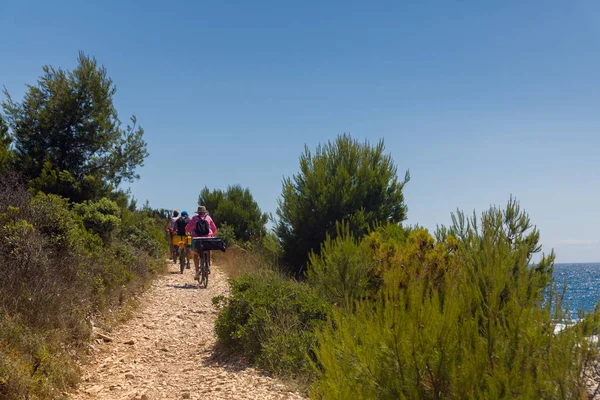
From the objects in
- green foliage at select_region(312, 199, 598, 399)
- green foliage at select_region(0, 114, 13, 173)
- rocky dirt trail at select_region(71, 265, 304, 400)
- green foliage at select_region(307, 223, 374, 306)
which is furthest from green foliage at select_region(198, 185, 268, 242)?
green foliage at select_region(312, 199, 598, 399)

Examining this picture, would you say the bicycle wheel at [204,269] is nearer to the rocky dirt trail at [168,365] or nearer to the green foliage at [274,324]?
the rocky dirt trail at [168,365]

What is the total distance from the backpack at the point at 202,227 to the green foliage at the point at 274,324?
5342mm

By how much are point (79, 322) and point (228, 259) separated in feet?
40.6

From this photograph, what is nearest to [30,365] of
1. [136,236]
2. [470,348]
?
[470,348]

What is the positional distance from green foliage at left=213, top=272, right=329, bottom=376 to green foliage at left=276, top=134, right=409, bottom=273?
22.9 feet

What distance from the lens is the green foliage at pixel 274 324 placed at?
273 inches

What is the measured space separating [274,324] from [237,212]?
74.7 feet

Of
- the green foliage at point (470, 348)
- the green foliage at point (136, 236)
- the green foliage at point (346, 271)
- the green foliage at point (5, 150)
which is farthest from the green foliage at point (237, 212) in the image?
the green foliage at point (470, 348)

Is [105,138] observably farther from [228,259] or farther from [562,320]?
[562,320]

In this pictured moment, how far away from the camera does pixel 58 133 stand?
56.3 feet

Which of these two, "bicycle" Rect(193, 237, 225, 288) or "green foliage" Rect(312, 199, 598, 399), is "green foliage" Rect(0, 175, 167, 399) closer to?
"bicycle" Rect(193, 237, 225, 288)

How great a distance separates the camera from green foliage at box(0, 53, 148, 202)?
657 inches

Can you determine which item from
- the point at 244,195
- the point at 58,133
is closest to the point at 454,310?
the point at 58,133

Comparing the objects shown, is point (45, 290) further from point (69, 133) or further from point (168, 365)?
point (69, 133)
